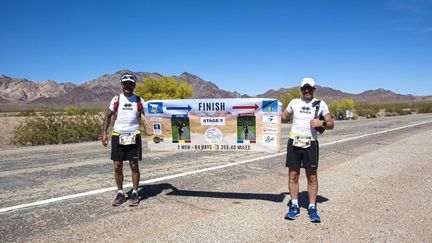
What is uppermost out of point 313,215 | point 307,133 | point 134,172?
point 307,133

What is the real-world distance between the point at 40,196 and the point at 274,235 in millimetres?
3996

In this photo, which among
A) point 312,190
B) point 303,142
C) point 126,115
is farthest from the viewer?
point 126,115

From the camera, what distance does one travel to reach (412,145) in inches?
555

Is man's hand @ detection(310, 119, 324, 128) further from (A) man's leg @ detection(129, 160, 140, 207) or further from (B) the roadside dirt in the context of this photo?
(B) the roadside dirt

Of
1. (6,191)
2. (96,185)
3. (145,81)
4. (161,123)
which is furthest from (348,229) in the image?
(145,81)

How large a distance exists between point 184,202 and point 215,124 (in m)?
1.43

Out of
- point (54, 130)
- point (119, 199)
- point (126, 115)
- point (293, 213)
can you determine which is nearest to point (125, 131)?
point (126, 115)

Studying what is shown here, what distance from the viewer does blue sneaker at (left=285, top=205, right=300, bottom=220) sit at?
5090mm

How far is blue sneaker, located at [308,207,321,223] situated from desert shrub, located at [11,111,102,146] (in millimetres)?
14981

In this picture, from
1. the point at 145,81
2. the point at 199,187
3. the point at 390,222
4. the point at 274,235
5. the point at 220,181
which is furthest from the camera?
the point at 145,81

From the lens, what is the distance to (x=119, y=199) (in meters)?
5.77

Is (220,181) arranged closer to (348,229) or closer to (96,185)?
(96,185)

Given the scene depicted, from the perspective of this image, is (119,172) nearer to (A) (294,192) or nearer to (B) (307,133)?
(A) (294,192)

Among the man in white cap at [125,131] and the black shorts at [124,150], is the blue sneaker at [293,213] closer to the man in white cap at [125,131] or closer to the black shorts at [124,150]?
the man in white cap at [125,131]
